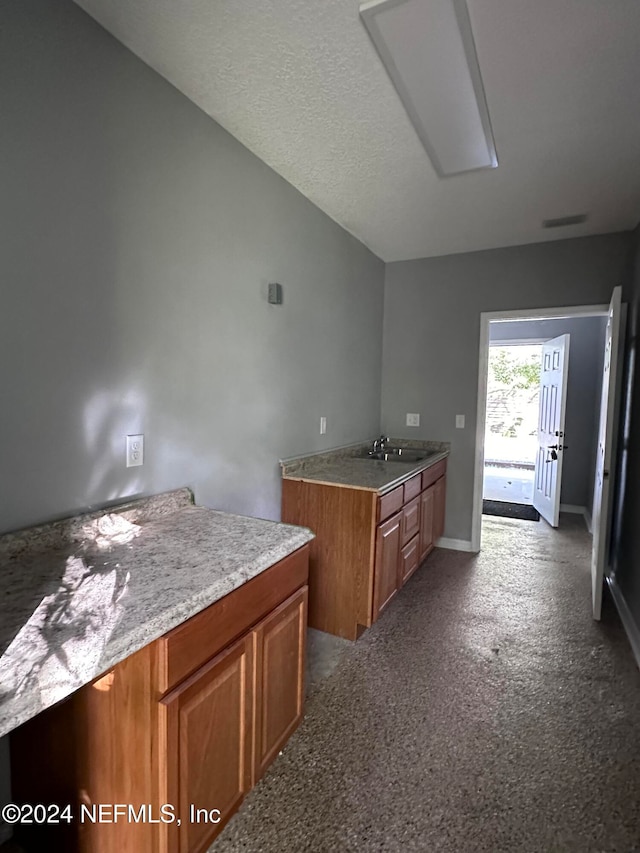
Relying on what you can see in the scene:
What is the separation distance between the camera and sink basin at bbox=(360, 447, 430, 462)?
355cm

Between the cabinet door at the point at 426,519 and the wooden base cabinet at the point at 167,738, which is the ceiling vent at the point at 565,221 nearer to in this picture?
the cabinet door at the point at 426,519

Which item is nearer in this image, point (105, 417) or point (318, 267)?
point (105, 417)

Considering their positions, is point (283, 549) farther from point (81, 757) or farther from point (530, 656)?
point (530, 656)

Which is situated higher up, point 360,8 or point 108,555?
point 360,8

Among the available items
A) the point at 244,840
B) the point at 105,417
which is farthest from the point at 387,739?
the point at 105,417

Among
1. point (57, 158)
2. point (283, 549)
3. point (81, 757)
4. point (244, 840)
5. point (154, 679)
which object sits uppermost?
point (57, 158)

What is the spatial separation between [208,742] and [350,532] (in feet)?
4.32

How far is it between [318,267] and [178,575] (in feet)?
7.43

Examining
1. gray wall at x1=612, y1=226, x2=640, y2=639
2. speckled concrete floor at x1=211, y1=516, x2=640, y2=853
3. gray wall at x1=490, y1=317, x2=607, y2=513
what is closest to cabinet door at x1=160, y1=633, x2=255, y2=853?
speckled concrete floor at x1=211, y1=516, x2=640, y2=853

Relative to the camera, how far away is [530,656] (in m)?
2.28

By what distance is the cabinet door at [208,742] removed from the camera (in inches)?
41.0

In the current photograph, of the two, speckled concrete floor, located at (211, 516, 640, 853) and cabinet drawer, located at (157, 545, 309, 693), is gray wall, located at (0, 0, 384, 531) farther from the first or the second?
speckled concrete floor, located at (211, 516, 640, 853)

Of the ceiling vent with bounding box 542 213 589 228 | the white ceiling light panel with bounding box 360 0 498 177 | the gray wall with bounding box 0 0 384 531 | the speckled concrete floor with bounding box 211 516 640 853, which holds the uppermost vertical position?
the ceiling vent with bounding box 542 213 589 228

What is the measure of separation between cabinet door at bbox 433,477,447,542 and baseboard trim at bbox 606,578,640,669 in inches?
49.5
